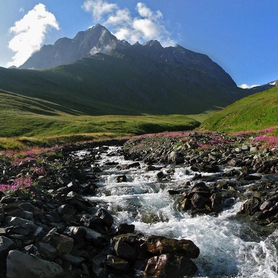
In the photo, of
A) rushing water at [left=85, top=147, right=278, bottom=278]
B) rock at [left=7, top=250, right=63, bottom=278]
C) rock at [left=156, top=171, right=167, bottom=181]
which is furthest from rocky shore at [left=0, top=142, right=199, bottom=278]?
rock at [left=156, top=171, right=167, bottom=181]

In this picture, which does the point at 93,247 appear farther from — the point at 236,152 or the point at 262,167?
the point at 236,152

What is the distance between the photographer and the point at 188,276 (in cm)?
1331

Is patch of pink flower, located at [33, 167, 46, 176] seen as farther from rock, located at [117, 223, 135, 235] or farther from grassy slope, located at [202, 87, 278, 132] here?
grassy slope, located at [202, 87, 278, 132]

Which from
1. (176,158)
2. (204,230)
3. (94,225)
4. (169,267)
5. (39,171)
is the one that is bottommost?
(39,171)

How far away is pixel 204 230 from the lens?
1673 centimetres

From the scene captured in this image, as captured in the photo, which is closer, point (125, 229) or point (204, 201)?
point (125, 229)

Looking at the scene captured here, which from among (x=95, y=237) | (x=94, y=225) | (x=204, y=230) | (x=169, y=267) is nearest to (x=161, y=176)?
(x=204, y=230)

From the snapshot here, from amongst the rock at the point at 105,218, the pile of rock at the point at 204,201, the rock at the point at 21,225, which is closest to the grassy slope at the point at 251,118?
the pile of rock at the point at 204,201

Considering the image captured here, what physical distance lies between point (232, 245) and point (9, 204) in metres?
8.97

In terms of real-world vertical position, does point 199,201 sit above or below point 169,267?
above

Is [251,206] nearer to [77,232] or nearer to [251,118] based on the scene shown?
[77,232]

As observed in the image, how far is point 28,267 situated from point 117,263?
3.02m

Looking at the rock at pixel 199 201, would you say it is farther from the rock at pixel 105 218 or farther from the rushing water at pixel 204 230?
the rock at pixel 105 218

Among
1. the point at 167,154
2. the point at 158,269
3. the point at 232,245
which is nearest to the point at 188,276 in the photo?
the point at 158,269
